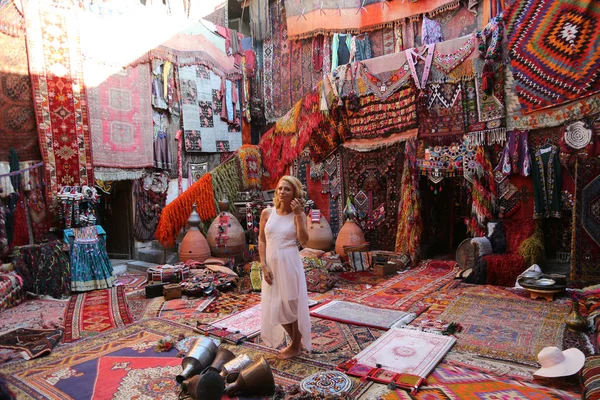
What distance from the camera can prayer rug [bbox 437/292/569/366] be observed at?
10.2ft

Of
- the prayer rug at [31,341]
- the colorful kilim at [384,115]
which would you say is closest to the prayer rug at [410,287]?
the colorful kilim at [384,115]

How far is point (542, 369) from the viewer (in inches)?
104

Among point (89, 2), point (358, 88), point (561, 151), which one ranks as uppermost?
point (89, 2)

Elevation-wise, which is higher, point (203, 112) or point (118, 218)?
point (203, 112)

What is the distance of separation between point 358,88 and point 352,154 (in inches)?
48.0

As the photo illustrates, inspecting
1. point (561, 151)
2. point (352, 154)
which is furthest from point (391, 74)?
point (561, 151)

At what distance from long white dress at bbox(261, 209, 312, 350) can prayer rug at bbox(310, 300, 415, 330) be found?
98 centimetres

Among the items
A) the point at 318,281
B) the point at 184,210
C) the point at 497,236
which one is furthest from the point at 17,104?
the point at 497,236

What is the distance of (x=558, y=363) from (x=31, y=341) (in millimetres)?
4286

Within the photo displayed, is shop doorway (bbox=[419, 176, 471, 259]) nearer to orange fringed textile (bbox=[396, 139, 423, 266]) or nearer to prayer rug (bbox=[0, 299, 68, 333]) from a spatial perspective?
orange fringed textile (bbox=[396, 139, 423, 266])

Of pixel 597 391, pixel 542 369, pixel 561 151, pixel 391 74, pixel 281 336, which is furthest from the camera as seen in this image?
pixel 391 74

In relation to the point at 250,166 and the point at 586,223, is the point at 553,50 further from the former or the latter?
the point at 250,166

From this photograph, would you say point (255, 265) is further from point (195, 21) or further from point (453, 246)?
point (195, 21)

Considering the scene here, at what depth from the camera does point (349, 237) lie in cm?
669
